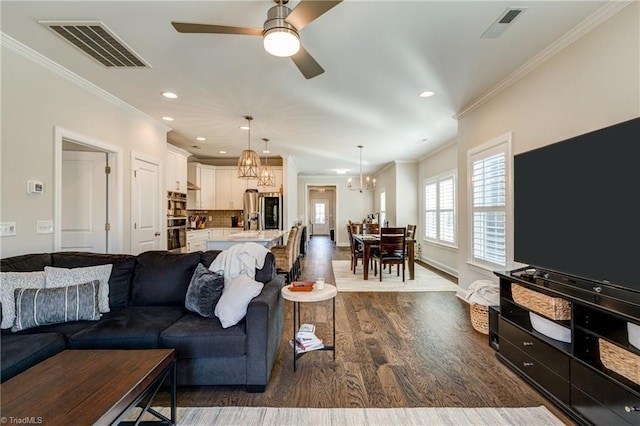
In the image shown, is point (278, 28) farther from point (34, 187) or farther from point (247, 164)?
point (247, 164)

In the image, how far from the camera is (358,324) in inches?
129

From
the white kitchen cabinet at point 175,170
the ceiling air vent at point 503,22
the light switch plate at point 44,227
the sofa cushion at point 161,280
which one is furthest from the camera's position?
the white kitchen cabinet at point 175,170

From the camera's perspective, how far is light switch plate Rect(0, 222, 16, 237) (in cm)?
234

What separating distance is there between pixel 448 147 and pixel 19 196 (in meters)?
6.52

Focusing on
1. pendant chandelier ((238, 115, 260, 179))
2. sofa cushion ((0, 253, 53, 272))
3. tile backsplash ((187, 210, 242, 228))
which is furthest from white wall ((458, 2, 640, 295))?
tile backsplash ((187, 210, 242, 228))

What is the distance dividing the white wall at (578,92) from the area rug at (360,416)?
1.88 meters

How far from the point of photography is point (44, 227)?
8.84 ft

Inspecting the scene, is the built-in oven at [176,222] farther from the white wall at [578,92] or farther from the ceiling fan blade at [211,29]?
the white wall at [578,92]

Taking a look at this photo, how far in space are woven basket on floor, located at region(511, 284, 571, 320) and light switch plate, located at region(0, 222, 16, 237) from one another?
4.25m

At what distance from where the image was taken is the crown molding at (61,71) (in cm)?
239

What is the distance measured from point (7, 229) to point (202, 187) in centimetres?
483

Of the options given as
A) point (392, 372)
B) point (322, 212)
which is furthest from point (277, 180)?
point (322, 212)

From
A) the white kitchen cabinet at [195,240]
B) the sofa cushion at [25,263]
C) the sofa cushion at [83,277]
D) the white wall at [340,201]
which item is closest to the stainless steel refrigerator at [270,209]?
the white kitchen cabinet at [195,240]

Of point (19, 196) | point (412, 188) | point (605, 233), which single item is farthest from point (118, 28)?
point (412, 188)
